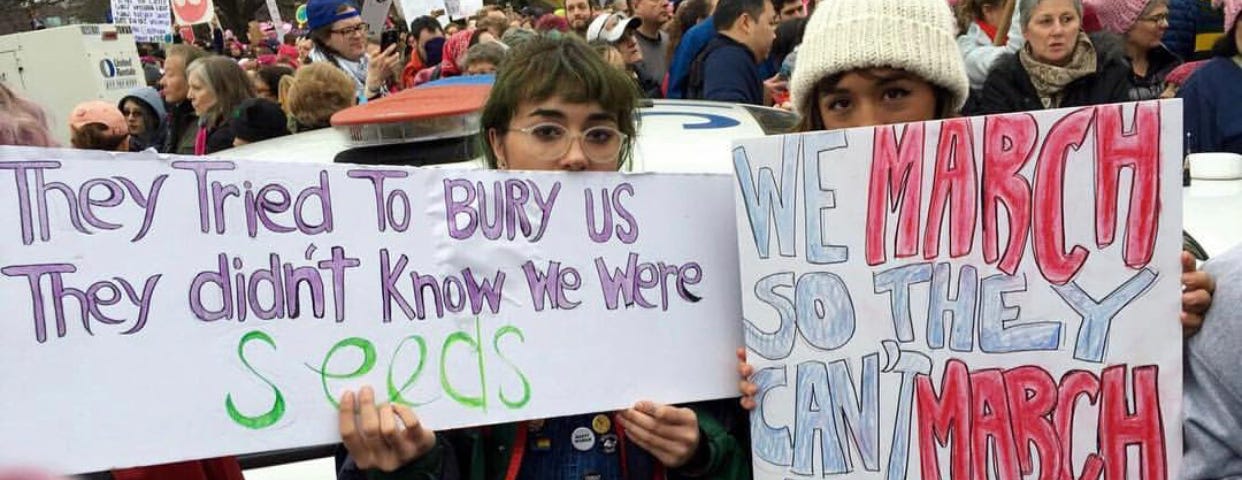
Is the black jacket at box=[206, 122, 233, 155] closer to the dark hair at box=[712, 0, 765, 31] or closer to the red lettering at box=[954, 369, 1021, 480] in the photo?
the dark hair at box=[712, 0, 765, 31]

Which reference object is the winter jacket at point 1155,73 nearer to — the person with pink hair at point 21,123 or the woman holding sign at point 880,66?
the woman holding sign at point 880,66

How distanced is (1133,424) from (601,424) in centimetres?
81

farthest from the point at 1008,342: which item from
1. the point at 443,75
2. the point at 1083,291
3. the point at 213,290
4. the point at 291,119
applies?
the point at 443,75

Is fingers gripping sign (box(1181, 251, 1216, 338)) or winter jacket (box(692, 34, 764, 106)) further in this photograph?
winter jacket (box(692, 34, 764, 106))

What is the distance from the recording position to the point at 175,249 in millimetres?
1529

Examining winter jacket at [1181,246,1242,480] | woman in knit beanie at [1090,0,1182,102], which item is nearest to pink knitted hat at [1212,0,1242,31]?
woman in knit beanie at [1090,0,1182,102]

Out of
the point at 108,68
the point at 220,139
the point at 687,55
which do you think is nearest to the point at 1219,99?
the point at 687,55

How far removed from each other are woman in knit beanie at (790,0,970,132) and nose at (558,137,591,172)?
44 centimetres

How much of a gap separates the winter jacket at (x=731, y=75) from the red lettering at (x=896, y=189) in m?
3.23

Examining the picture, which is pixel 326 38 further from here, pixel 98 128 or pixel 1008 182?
pixel 1008 182

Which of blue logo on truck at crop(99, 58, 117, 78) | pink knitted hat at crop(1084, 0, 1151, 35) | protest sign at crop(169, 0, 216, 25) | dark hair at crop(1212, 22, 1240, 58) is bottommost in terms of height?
dark hair at crop(1212, 22, 1240, 58)

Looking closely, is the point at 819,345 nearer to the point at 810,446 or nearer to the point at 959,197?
the point at 810,446

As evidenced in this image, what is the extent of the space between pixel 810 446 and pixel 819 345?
6.4 inches

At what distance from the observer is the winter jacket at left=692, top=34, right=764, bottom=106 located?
4848mm
